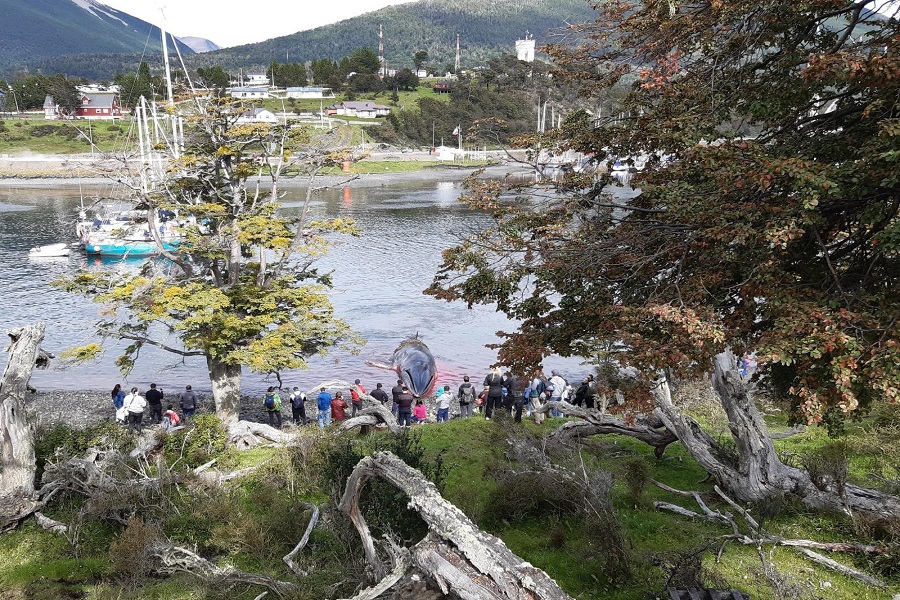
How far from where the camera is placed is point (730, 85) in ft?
26.4

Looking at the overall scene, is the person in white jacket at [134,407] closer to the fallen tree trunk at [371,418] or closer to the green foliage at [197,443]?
the green foliage at [197,443]

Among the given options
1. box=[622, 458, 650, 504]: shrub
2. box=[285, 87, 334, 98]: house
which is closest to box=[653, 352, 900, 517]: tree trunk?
box=[622, 458, 650, 504]: shrub

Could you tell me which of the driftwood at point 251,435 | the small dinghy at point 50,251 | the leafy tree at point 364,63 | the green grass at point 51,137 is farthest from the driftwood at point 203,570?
the leafy tree at point 364,63

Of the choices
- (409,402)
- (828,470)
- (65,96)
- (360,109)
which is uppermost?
(65,96)

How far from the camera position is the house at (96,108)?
391ft

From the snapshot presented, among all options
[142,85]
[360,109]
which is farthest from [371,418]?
[360,109]

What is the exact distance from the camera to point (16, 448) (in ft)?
37.3

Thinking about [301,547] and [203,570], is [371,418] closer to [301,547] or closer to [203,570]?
[301,547]

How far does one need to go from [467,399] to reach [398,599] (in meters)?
13.5

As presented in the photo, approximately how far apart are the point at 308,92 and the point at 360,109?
972 inches

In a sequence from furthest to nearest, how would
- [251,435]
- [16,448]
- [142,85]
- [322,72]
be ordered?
[322,72] → [142,85] → [251,435] → [16,448]

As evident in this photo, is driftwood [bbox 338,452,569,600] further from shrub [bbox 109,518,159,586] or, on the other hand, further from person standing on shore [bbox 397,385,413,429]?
person standing on shore [bbox 397,385,413,429]

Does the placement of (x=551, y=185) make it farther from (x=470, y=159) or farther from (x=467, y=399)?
(x=470, y=159)

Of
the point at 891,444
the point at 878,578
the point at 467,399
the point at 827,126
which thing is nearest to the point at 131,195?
the point at 467,399
